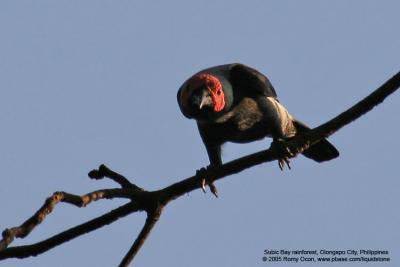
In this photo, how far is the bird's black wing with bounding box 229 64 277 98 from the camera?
808cm

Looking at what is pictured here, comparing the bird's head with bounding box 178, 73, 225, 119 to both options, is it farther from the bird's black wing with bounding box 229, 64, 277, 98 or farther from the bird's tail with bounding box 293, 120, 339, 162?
the bird's tail with bounding box 293, 120, 339, 162

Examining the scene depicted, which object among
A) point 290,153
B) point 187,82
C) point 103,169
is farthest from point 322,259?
point 103,169

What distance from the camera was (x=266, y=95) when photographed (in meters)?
8.05

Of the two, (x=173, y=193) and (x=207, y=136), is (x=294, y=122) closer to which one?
(x=207, y=136)

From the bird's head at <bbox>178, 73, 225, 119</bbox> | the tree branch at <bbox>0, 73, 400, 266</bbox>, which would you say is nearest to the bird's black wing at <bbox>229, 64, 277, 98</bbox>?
the bird's head at <bbox>178, 73, 225, 119</bbox>

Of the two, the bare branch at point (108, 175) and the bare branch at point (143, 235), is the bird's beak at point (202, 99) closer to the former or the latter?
the bare branch at point (108, 175)

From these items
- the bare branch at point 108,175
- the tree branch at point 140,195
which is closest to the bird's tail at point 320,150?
the tree branch at point 140,195

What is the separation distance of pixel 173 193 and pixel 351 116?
3.97ft

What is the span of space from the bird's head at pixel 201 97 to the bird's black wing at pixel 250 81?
446mm

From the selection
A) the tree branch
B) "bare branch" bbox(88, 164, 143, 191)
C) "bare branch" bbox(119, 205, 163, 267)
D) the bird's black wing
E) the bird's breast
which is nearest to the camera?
the tree branch

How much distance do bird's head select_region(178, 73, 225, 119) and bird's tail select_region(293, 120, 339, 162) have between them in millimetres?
1590

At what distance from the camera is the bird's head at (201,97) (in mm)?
7484

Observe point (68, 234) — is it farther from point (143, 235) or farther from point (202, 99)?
point (202, 99)

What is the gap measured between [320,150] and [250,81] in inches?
60.3
